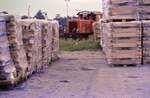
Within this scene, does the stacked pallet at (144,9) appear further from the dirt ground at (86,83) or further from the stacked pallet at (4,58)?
the stacked pallet at (4,58)

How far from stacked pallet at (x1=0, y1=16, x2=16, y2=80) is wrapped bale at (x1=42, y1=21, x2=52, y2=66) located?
3994mm

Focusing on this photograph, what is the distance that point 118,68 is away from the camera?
47.7 feet

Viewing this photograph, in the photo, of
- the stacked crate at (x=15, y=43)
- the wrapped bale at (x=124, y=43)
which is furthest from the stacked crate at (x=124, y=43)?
the stacked crate at (x=15, y=43)

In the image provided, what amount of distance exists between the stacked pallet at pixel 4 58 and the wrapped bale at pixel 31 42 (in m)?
1.66

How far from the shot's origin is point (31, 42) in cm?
1280

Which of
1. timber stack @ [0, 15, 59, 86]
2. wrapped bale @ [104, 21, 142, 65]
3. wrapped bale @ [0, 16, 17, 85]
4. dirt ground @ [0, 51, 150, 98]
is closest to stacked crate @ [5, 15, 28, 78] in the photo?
timber stack @ [0, 15, 59, 86]

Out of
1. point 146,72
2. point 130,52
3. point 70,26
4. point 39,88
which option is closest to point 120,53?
point 130,52

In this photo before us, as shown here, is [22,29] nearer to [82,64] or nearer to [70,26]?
[82,64]

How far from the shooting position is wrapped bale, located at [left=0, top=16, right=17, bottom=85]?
34.3 feet

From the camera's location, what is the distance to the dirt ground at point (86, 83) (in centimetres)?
1006

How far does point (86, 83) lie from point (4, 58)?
86.5 inches

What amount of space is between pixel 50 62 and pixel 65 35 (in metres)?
17.3

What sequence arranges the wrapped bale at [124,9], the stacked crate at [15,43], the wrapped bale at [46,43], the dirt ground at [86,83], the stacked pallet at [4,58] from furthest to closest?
the wrapped bale at [124,9] → the wrapped bale at [46,43] → the stacked crate at [15,43] → the stacked pallet at [4,58] → the dirt ground at [86,83]

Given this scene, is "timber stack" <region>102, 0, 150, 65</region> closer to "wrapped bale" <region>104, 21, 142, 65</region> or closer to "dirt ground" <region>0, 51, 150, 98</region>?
"wrapped bale" <region>104, 21, 142, 65</region>
